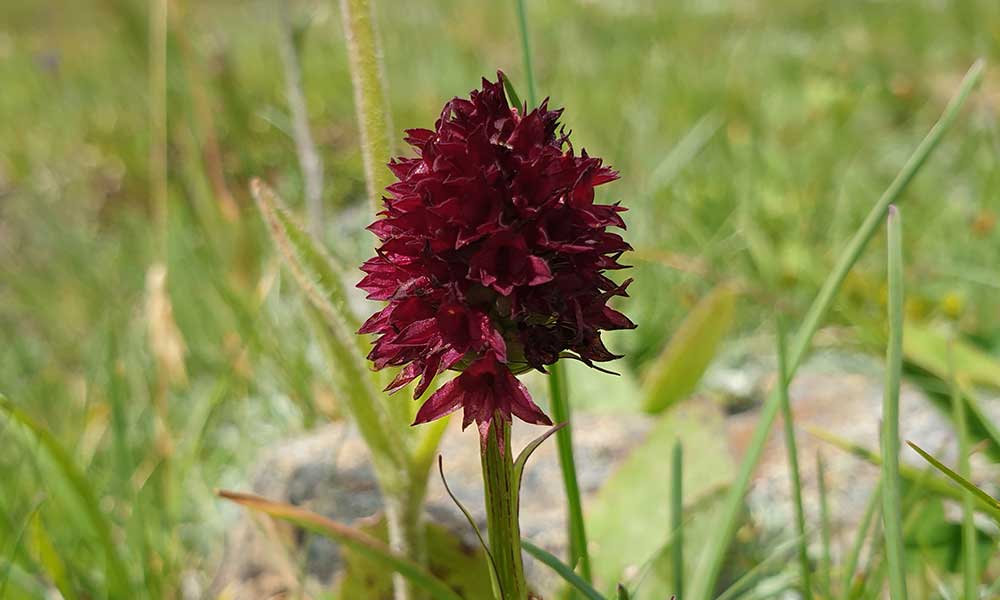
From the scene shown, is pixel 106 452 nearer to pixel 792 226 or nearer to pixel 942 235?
pixel 792 226

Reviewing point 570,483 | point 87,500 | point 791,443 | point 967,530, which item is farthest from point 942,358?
point 87,500

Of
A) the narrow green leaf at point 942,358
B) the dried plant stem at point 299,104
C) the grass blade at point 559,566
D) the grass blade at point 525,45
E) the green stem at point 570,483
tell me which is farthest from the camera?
the dried plant stem at point 299,104

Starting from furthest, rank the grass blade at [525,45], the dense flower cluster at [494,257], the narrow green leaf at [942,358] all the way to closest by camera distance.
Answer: the narrow green leaf at [942,358] < the grass blade at [525,45] < the dense flower cluster at [494,257]

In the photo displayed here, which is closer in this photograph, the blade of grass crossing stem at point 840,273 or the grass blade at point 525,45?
the blade of grass crossing stem at point 840,273

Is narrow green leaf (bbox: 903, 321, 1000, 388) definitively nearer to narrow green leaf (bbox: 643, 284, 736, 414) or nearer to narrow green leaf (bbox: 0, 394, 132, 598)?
narrow green leaf (bbox: 643, 284, 736, 414)

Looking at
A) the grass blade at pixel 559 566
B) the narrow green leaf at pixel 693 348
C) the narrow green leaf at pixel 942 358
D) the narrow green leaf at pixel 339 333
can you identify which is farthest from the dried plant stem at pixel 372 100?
the narrow green leaf at pixel 942 358

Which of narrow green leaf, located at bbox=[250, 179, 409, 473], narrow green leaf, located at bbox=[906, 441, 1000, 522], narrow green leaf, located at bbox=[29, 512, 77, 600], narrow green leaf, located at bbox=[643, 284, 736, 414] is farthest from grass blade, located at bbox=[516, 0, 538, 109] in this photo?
narrow green leaf, located at bbox=[29, 512, 77, 600]

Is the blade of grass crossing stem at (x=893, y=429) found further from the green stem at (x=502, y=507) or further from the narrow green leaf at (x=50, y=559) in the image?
the narrow green leaf at (x=50, y=559)
